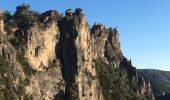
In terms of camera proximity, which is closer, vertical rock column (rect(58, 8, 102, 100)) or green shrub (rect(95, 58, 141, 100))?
vertical rock column (rect(58, 8, 102, 100))

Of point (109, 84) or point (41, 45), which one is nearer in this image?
point (41, 45)

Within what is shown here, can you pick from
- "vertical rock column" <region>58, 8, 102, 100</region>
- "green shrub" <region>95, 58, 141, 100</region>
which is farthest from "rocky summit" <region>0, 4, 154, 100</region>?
"green shrub" <region>95, 58, 141, 100</region>

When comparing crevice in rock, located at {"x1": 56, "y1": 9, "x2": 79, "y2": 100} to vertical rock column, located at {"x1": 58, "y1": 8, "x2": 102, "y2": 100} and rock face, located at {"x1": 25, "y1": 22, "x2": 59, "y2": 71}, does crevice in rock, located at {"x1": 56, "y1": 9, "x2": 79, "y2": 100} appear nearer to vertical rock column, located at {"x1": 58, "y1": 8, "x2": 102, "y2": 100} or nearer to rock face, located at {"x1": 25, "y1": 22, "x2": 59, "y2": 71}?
vertical rock column, located at {"x1": 58, "y1": 8, "x2": 102, "y2": 100}

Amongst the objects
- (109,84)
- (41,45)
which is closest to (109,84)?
(109,84)

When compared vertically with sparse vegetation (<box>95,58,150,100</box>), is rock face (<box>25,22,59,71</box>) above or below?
above

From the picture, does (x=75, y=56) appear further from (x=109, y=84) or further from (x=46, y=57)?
(x=109, y=84)

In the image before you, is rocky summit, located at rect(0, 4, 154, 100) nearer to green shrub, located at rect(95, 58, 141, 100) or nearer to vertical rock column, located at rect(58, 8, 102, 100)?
vertical rock column, located at rect(58, 8, 102, 100)

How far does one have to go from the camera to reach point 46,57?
463ft

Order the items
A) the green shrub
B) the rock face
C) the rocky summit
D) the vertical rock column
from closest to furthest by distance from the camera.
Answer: the rocky summit → the rock face → the vertical rock column → the green shrub

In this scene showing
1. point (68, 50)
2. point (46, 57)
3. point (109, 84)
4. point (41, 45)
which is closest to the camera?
point (41, 45)

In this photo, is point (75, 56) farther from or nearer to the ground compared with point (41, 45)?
nearer to the ground

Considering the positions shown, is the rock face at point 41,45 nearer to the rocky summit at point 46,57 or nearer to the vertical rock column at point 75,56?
the rocky summit at point 46,57

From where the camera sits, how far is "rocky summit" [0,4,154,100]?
12056 cm

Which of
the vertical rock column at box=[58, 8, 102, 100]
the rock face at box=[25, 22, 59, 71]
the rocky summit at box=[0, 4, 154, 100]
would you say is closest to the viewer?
the rocky summit at box=[0, 4, 154, 100]
